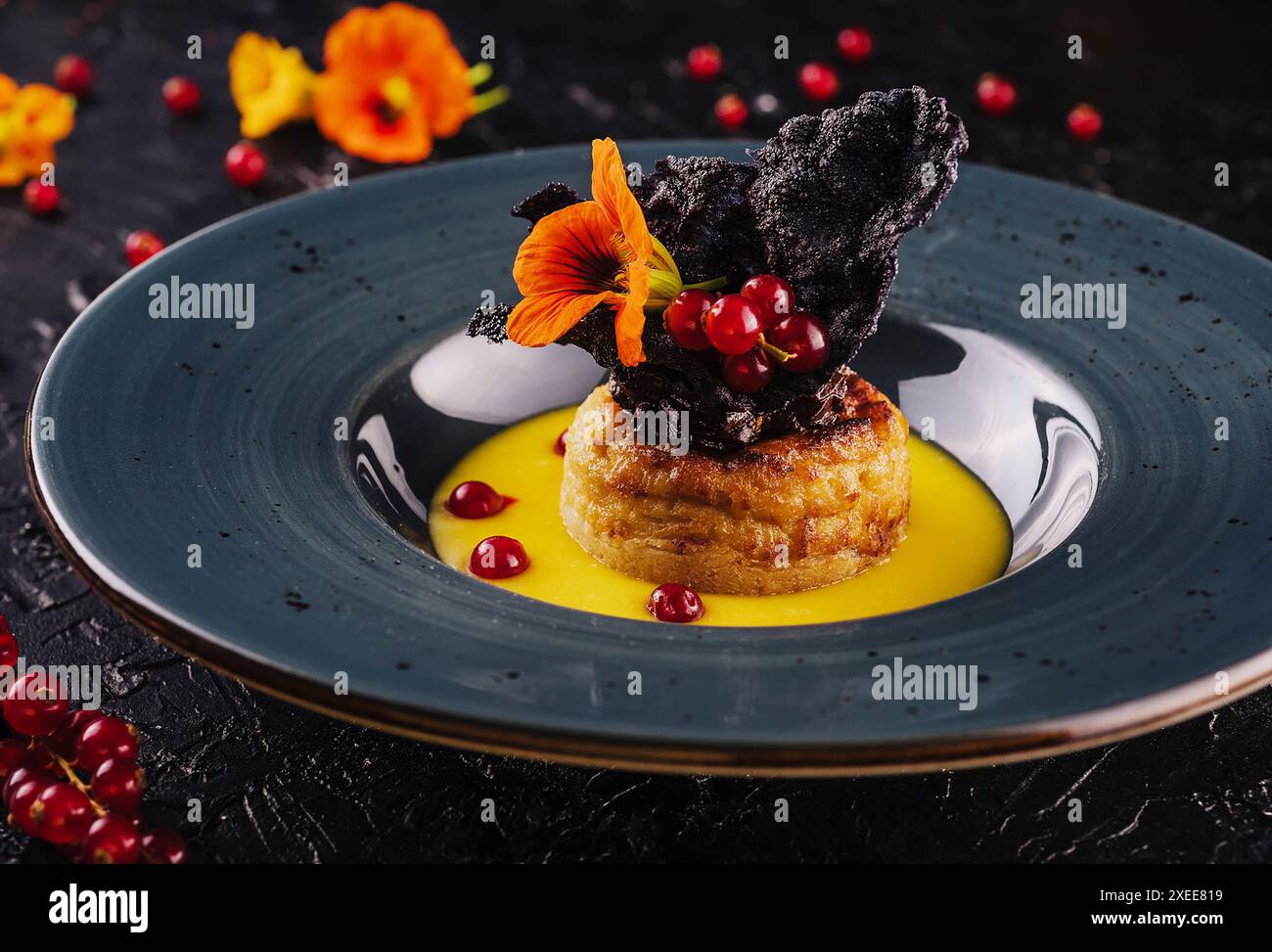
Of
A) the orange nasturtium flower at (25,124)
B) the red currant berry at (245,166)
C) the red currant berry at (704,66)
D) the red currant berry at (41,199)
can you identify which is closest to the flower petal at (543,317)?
the red currant berry at (245,166)

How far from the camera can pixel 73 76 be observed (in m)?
5.78

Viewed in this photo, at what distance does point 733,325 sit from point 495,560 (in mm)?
780

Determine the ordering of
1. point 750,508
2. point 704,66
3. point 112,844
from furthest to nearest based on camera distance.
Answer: point 704,66
point 750,508
point 112,844

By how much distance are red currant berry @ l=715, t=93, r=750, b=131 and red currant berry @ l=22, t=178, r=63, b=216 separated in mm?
2330

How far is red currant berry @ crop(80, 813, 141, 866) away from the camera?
8.21 feet

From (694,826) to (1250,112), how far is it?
13.8 ft

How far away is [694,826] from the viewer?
2680 mm

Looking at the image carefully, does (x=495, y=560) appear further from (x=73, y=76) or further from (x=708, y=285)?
(x=73, y=76)

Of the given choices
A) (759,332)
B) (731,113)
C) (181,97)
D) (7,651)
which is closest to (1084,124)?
(731,113)

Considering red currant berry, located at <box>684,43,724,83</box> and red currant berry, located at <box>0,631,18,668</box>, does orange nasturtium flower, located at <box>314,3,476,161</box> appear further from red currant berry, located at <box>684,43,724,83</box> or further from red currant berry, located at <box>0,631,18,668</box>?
red currant berry, located at <box>0,631,18,668</box>

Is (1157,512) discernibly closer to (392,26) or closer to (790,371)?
(790,371)

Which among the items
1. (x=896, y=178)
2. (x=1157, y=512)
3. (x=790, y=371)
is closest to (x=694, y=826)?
(x=790, y=371)

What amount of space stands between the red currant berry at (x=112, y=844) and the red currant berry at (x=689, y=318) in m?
1.33

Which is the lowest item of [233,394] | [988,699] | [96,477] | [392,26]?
[988,699]
